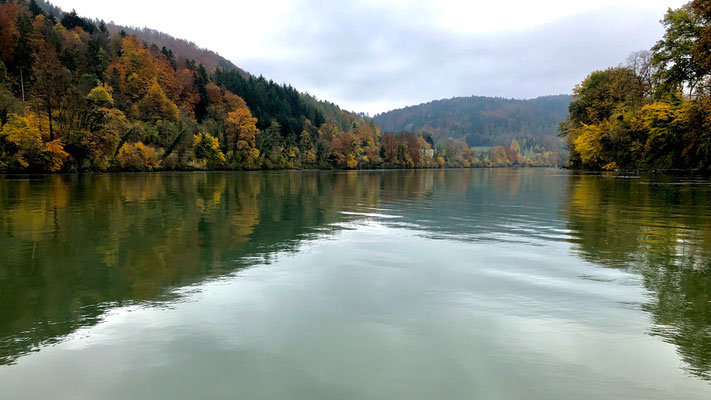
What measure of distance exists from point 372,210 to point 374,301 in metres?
12.2

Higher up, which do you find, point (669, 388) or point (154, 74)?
point (154, 74)

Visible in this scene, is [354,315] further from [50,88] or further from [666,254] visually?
[50,88]

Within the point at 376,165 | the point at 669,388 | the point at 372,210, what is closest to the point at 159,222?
the point at 372,210

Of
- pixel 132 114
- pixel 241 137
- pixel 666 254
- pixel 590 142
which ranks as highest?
pixel 132 114

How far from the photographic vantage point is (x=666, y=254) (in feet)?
30.1

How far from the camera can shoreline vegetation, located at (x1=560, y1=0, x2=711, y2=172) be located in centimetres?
3962

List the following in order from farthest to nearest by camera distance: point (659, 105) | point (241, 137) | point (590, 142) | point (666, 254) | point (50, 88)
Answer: point (241, 137) < point (590, 142) < point (50, 88) < point (659, 105) < point (666, 254)

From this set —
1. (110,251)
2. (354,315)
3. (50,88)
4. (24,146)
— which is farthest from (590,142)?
(50,88)

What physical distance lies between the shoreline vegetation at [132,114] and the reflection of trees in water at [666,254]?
57.8 m

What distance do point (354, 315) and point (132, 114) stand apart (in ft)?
308

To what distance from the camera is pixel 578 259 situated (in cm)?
891

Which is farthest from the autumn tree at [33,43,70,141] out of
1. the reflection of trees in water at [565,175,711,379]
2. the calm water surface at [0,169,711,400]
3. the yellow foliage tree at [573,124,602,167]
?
the yellow foliage tree at [573,124,602,167]

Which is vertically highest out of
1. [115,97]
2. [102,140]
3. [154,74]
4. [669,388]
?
[154,74]

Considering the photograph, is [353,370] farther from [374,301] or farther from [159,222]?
[159,222]
